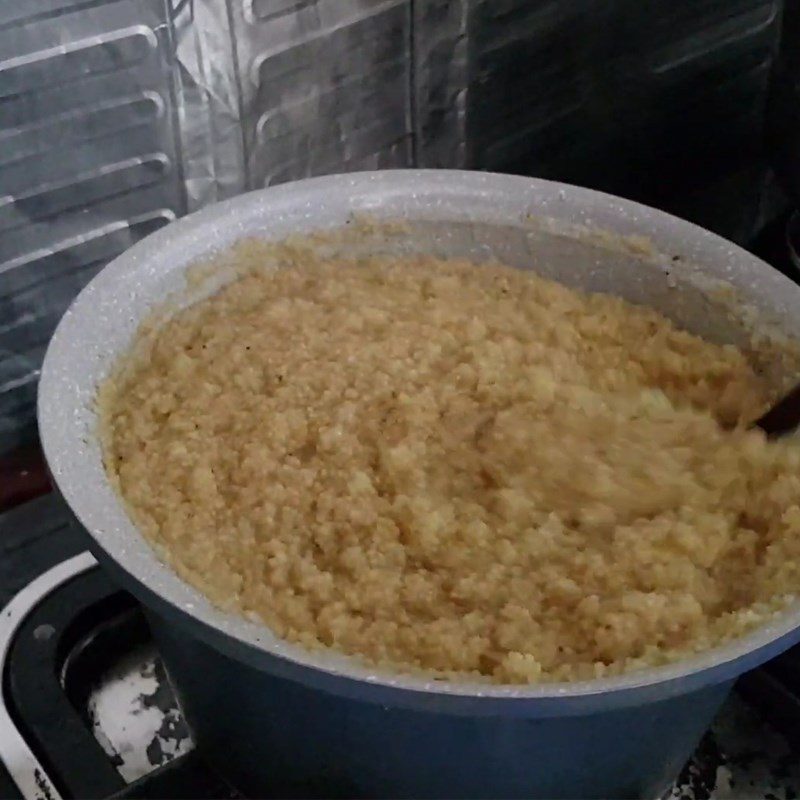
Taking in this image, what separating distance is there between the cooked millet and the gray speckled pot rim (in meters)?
0.02

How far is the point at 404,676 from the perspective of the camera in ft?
1.57

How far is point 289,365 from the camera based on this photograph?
70 centimetres

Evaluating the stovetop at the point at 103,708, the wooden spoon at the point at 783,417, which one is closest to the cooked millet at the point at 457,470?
the wooden spoon at the point at 783,417

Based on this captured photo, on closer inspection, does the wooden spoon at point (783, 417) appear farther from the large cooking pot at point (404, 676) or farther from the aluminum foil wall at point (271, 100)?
the aluminum foil wall at point (271, 100)

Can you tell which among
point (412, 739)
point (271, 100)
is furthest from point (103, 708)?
point (271, 100)

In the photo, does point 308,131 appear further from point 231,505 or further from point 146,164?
→ point 231,505

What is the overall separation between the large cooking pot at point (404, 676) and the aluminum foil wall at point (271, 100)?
0.13 metres

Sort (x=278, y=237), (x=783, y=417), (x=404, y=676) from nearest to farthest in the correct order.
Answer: (x=404, y=676), (x=783, y=417), (x=278, y=237)

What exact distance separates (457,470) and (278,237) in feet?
0.79

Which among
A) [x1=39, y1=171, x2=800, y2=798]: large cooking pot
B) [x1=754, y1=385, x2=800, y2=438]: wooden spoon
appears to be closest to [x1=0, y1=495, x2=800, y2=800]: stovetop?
[x1=39, y1=171, x2=800, y2=798]: large cooking pot

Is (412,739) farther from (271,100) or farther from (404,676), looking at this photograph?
(271,100)

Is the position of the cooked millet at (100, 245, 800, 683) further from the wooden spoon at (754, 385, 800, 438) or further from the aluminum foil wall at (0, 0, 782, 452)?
the aluminum foil wall at (0, 0, 782, 452)

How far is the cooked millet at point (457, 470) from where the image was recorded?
547 millimetres

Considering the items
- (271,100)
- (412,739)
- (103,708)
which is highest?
(271,100)
